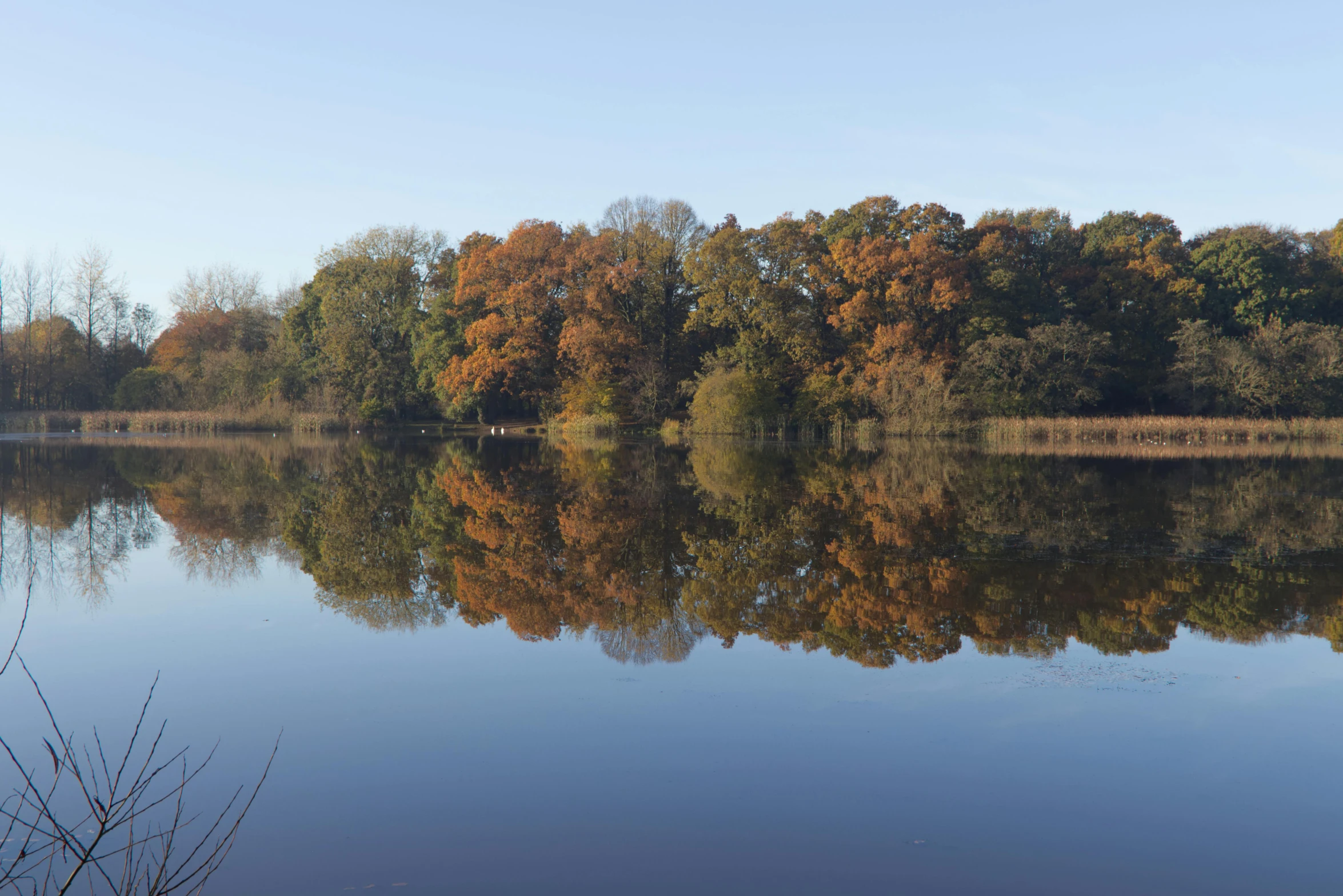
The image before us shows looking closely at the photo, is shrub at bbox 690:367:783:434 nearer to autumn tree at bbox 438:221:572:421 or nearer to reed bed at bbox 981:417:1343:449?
autumn tree at bbox 438:221:572:421

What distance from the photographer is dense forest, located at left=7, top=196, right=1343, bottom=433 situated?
131 feet

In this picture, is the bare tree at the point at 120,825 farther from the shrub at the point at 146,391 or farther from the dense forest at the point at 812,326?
the shrub at the point at 146,391

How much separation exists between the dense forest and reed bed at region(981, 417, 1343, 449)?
1503mm

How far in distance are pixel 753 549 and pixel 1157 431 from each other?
104 feet

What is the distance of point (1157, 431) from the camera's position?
36125 millimetres

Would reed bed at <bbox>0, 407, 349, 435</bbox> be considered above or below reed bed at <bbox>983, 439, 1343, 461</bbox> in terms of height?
above

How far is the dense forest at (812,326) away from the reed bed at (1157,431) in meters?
1.50

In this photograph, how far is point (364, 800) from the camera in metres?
4.28

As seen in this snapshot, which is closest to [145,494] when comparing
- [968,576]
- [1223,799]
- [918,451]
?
[968,576]

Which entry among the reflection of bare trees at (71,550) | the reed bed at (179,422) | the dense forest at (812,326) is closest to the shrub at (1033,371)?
the dense forest at (812,326)

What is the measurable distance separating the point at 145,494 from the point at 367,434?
2941 cm

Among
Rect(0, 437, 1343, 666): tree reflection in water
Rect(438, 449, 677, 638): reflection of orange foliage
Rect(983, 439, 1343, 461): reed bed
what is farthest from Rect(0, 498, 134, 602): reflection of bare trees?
Rect(983, 439, 1343, 461): reed bed

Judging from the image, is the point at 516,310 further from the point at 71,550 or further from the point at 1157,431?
the point at 71,550

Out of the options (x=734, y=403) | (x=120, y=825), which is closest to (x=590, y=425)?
→ (x=734, y=403)
